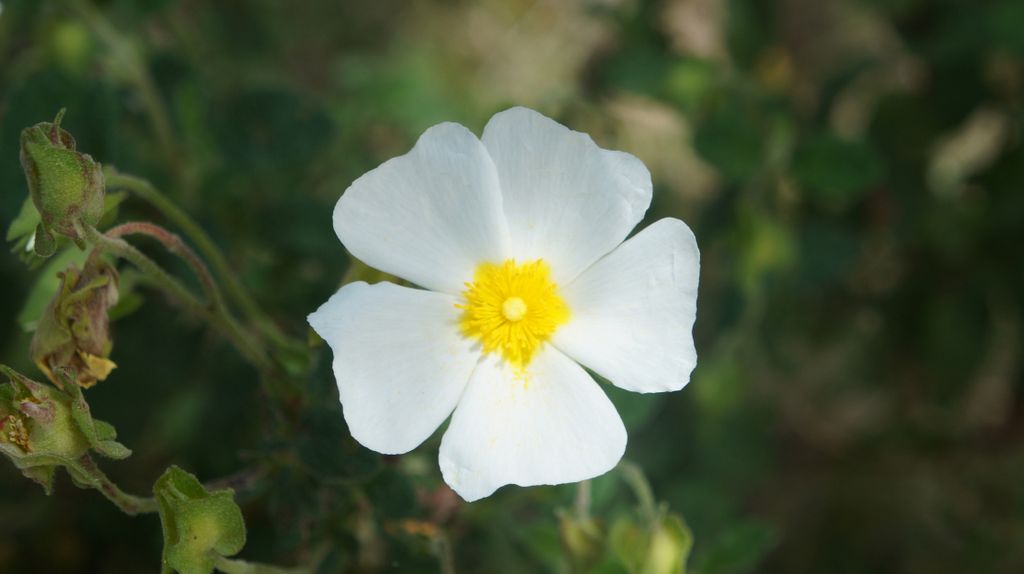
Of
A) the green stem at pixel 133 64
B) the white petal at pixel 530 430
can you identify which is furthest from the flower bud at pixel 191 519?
the green stem at pixel 133 64

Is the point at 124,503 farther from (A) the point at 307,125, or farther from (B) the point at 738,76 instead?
(B) the point at 738,76

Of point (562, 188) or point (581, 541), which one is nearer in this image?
point (562, 188)

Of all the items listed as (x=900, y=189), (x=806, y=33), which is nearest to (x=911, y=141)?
(x=900, y=189)

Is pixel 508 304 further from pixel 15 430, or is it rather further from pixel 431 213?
pixel 15 430

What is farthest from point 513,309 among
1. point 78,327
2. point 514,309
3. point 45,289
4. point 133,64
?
point 133,64

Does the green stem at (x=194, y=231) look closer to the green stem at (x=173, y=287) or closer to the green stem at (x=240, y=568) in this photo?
the green stem at (x=173, y=287)

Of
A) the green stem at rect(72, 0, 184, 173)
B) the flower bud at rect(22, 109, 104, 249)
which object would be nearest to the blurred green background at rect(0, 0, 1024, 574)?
the green stem at rect(72, 0, 184, 173)

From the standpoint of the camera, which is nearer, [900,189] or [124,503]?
[124,503]
